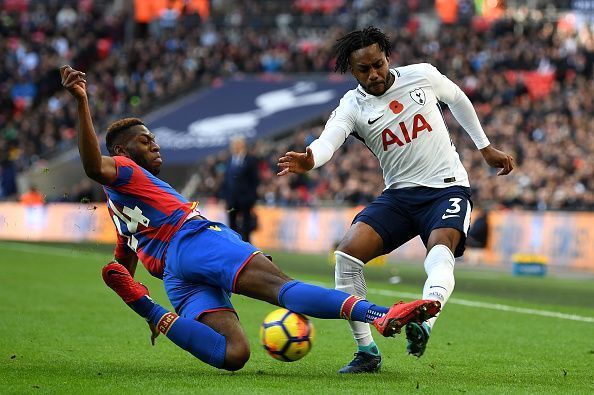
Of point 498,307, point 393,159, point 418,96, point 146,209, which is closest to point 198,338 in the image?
point 146,209

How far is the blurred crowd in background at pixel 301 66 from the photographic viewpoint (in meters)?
26.5

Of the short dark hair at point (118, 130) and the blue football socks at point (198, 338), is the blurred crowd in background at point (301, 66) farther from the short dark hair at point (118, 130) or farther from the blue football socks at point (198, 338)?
the blue football socks at point (198, 338)

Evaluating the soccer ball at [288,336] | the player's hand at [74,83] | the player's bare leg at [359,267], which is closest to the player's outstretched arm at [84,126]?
the player's hand at [74,83]

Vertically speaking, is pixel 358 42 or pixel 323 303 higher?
pixel 358 42

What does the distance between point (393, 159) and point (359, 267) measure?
0.80 meters

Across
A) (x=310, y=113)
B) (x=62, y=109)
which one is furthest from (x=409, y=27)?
(x=62, y=109)

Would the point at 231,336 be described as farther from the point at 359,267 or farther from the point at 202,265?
the point at 359,267

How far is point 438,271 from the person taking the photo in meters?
7.45

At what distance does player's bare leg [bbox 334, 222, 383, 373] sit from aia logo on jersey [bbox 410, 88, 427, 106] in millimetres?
918

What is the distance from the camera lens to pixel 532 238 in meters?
22.3

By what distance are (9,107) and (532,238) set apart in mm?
21135

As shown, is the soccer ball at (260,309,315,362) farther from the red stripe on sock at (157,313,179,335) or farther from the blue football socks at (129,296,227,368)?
the red stripe on sock at (157,313,179,335)

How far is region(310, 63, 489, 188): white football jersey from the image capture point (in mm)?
8086

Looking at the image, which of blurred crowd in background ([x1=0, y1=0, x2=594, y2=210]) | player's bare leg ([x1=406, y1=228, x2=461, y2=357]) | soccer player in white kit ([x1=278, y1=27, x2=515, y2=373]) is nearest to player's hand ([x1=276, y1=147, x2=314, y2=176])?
soccer player in white kit ([x1=278, y1=27, x2=515, y2=373])
